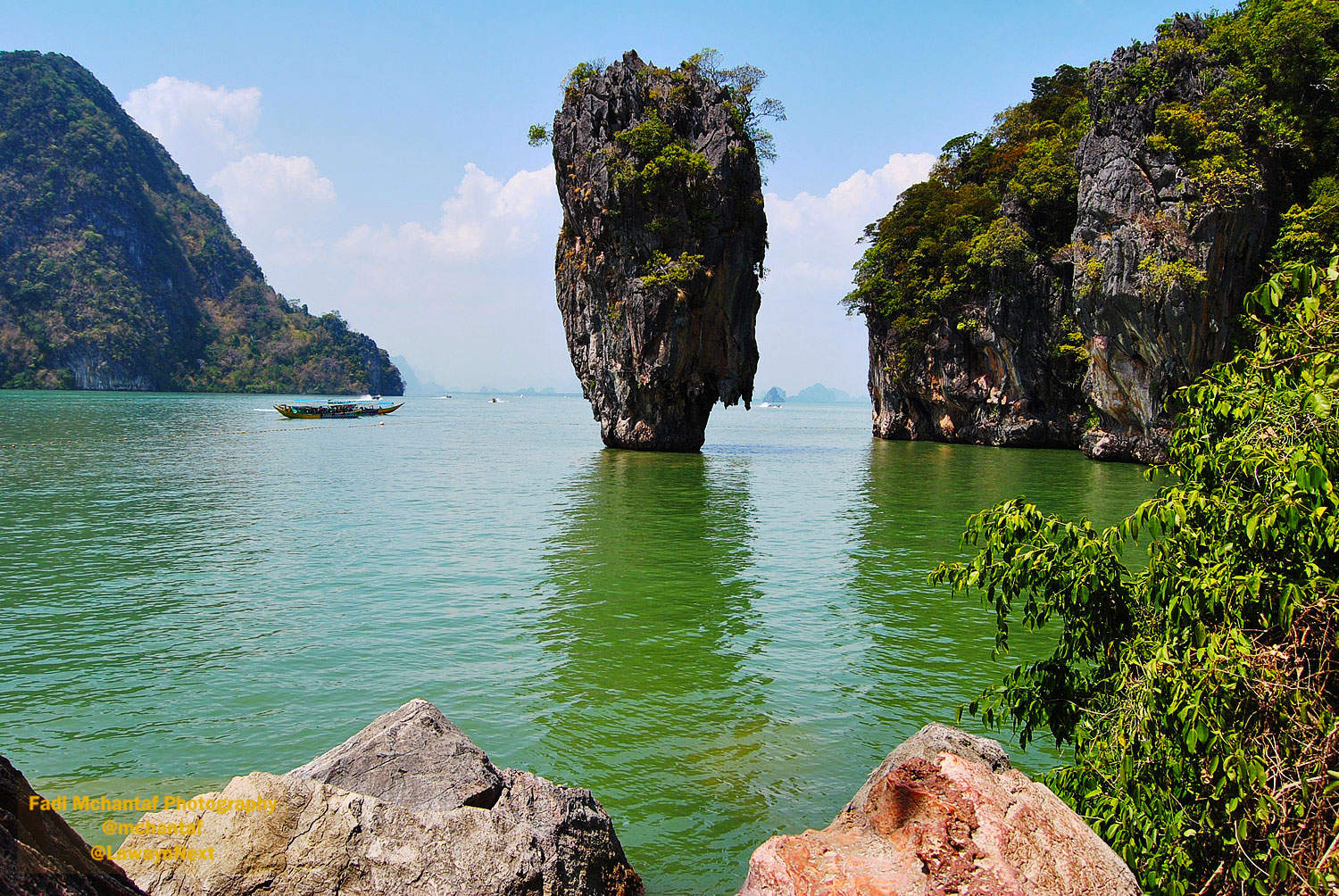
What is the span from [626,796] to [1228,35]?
34.8 m

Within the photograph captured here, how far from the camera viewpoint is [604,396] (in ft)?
126

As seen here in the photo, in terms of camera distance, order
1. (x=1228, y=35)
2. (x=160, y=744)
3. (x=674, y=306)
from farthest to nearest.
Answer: (x=674, y=306)
(x=1228, y=35)
(x=160, y=744)

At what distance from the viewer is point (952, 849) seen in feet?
11.2

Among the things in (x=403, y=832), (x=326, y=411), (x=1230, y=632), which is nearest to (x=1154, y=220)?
(x=1230, y=632)

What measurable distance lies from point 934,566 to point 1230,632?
36.7 ft

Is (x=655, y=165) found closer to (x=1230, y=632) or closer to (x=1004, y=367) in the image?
(x=1004, y=367)

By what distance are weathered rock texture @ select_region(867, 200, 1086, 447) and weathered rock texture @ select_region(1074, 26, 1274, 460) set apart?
23.8 ft

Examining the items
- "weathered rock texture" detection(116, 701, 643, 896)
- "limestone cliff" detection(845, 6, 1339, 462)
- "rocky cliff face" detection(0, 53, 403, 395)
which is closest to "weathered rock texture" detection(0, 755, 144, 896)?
"weathered rock texture" detection(116, 701, 643, 896)

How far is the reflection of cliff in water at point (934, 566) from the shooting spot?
28.5ft

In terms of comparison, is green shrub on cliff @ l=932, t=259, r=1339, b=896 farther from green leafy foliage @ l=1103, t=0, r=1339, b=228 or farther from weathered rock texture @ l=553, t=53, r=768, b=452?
weathered rock texture @ l=553, t=53, r=768, b=452

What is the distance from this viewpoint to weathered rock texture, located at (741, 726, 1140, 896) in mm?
3252

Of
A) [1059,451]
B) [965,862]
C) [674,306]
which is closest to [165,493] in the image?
[674,306]

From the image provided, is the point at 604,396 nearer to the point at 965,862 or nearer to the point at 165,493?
the point at 165,493

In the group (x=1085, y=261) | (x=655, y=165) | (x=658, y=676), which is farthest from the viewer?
(x=655, y=165)
